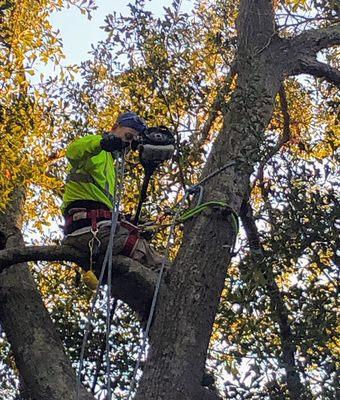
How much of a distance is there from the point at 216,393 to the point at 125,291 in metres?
0.98

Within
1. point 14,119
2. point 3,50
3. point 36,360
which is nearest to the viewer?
point 36,360

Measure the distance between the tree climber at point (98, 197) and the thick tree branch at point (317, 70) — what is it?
1543 millimetres

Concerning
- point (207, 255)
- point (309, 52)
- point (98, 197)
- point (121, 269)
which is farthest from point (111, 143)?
point (309, 52)

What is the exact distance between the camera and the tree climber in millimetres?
4684

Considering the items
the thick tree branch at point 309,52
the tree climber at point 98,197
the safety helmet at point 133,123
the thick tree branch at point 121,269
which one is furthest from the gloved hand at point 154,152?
the thick tree branch at point 309,52

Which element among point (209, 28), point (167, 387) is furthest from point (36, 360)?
point (209, 28)

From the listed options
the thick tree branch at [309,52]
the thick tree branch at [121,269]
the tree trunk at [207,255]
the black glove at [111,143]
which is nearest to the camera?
the tree trunk at [207,255]

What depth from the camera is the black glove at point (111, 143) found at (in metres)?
4.67

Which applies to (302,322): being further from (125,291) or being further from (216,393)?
(125,291)

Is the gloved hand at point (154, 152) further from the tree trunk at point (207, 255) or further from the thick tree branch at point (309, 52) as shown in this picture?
the thick tree branch at point (309, 52)

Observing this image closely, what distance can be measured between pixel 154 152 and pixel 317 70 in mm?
1724

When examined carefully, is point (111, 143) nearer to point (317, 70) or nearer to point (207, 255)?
point (207, 255)

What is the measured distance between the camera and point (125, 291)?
458 cm

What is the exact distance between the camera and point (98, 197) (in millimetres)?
5125
